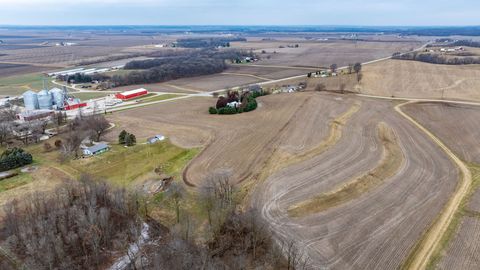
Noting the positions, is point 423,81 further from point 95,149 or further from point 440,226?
point 95,149

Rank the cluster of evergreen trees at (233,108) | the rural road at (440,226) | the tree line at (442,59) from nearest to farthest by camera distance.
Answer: the rural road at (440,226) → the cluster of evergreen trees at (233,108) → the tree line at (442,59)

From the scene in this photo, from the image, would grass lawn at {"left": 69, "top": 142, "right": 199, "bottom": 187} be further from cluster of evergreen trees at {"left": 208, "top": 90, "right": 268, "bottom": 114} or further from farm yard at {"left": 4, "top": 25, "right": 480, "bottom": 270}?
cluster of evergreen trees at {"left": 208, "top": 90, "right": 268, "bottom": 114}

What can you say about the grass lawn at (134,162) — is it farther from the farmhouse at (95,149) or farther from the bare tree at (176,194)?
the bare tree at (176,194)

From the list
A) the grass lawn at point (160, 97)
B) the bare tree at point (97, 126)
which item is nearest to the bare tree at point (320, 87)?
the grass lawn at point (160, 97)

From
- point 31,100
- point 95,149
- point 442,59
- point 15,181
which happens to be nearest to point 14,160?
point 15,181

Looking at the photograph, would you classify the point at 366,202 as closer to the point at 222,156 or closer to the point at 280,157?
the point at 280,157
